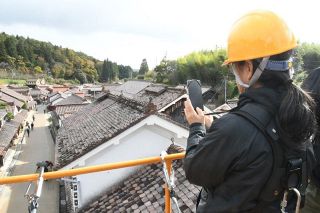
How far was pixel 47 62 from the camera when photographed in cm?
10769

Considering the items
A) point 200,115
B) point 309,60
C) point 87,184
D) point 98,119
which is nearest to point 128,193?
point 87,184

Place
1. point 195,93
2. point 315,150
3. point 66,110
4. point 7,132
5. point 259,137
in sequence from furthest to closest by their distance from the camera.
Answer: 1. point 66,110
2. point 7,132
3. point 315,150
4. point 195,93
5. point 259,137

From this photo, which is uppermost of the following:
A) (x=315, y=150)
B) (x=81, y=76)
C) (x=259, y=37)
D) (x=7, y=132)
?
(x=259, y=37)

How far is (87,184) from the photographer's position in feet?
26.4

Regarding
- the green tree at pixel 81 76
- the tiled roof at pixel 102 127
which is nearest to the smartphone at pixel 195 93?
the tiled roof at pixel 102 127

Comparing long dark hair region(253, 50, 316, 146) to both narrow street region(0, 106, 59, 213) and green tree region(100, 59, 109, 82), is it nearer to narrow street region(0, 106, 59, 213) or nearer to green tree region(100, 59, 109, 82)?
narrow street region(0, 106, 59, 213)

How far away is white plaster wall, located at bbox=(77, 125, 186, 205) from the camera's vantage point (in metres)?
8.08

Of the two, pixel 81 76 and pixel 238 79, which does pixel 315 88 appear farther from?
pixel 81 76

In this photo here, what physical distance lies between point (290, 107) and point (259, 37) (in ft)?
1.29

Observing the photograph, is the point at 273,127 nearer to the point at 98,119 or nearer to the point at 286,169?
the point at 286,169

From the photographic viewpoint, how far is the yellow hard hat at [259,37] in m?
1.57

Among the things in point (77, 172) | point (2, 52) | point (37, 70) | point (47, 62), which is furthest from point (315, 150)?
point (47, 62)

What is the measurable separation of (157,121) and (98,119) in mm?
5840

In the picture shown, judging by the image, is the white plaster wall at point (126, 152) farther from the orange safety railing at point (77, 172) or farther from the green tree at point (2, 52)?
the green tree at point (2, 52)
